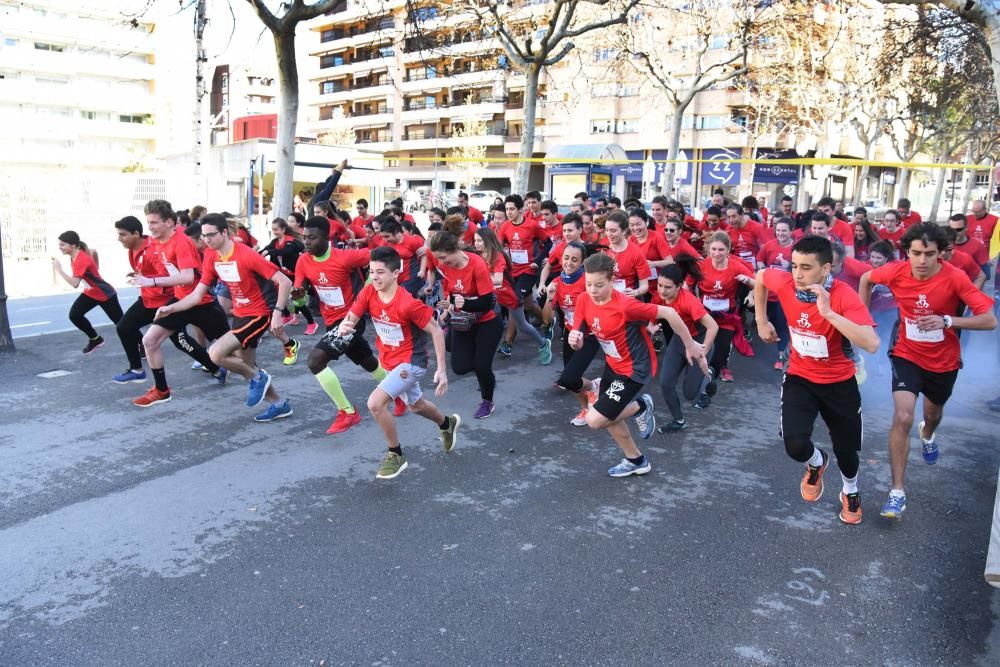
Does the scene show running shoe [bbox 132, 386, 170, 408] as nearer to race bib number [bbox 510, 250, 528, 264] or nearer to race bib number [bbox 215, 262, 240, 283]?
race bib number [bbox 215, 262, 240, 283]

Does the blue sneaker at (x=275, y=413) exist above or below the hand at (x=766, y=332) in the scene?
below

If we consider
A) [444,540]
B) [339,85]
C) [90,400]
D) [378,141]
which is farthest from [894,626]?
[339,85]

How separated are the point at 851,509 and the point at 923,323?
125 cm

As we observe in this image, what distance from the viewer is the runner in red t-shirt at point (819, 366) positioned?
434cm

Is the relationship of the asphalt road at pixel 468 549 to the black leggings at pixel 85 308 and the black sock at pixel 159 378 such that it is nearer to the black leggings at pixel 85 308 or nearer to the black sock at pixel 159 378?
the black sock at pixel 159 378

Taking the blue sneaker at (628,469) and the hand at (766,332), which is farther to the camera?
the blue sneaker at (628,469)

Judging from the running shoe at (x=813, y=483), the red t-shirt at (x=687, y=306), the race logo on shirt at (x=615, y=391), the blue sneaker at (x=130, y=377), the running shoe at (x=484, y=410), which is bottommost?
the blue sneaker at (x=130, y=377)

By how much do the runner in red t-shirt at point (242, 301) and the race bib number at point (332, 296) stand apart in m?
0.39

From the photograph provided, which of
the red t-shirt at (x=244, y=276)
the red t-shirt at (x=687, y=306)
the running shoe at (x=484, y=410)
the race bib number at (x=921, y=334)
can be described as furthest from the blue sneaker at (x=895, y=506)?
the red t-shirt at (x=244, y=276)

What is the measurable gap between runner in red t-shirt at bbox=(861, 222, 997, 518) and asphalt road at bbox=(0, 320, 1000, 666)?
0.60m

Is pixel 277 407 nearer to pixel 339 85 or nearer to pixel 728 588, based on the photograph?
pixel 728 588

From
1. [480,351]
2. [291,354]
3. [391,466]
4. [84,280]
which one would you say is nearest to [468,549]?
[391,466]

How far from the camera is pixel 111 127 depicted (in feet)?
189

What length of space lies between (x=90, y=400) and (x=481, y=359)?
12.2ft
